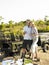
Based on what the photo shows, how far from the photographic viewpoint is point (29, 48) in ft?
14.7

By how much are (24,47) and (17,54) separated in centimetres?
70

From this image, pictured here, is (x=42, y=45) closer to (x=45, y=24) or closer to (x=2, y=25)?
(x=2, y=25)

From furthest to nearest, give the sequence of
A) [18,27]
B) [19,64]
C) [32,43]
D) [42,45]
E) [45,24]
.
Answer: [45,24], [18,27], [42,45], [32,43], [19,64]

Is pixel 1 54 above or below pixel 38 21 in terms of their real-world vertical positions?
below

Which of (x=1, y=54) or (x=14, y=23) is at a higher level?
(x=14, y=23)

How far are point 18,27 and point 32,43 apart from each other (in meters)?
3.28

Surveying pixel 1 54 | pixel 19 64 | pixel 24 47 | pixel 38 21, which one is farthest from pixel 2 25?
pixel 19 64

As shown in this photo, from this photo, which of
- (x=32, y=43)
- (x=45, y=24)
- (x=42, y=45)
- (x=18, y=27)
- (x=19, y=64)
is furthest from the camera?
(x=45, y=24)

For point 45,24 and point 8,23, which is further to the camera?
point 45,24

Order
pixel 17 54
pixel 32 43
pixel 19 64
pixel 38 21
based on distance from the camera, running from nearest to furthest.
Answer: pixel 19 64
pixel 32 43
pixel 17 54
pixel 38 21

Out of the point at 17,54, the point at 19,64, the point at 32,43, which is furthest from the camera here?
the point at 17,54

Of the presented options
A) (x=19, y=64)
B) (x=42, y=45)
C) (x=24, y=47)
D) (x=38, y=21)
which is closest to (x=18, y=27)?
(x=38, y=21)

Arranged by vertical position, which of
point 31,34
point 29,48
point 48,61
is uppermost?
point 31,34

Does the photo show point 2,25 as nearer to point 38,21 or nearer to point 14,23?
point 14,23
